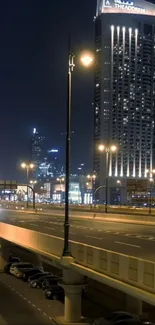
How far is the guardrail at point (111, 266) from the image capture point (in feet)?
56.7

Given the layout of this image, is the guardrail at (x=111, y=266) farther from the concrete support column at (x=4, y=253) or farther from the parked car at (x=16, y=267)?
the concrete support column at (x=4, y=253)

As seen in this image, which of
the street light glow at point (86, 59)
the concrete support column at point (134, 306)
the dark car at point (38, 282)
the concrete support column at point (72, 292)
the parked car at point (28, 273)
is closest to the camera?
the street light glow at point (86, 59)

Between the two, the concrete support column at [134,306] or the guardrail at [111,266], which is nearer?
the guardrail at [111,266]

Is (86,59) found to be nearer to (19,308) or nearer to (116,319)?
(116,319)

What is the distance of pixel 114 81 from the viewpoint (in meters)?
197

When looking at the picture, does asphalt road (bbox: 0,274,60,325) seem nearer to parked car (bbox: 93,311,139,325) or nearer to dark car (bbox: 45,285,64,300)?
dark car (bbox: 45,285,64,300)

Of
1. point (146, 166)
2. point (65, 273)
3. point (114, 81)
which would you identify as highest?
point (114, 81)

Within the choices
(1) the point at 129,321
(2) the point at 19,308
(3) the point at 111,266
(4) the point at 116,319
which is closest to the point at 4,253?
(2) the point at 19,308

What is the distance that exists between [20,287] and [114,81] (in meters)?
157

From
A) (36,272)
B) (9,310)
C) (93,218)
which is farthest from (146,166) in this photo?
(9,310)

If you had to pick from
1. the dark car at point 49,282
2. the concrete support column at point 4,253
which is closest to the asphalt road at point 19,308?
the dark car at point 49,282

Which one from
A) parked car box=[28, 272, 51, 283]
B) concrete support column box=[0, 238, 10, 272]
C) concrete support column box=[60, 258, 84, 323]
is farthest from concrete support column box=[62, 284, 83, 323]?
concrete support column box=[0, 238, 10, 272]

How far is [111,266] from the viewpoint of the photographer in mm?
20594

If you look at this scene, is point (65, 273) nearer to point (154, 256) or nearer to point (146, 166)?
point (154, 256)
